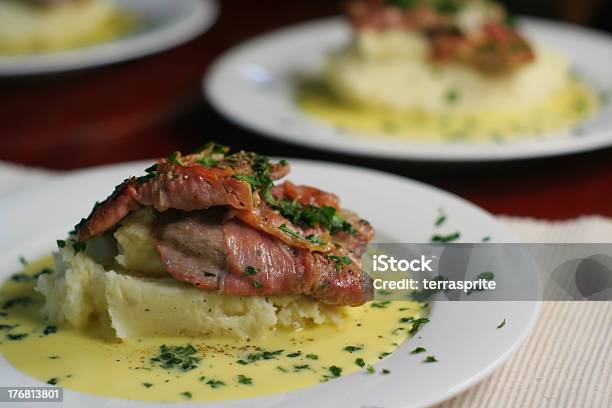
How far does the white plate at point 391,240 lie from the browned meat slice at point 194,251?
0.65 meters

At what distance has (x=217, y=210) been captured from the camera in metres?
3.84

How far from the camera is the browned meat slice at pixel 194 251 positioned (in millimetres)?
3721

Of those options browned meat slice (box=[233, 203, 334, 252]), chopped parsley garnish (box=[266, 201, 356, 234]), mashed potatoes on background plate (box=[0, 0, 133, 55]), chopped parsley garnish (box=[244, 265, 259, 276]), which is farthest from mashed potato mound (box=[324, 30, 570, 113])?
chopped parsley garnish (box=[244, 265, 259, 276])

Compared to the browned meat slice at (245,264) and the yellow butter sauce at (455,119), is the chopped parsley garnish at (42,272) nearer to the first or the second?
the browned meat slice at (245,264)

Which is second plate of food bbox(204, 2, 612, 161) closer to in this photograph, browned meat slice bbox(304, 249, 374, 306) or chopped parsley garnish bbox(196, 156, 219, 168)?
chopped parsley garnish bbox(196, 156, 219, 168)

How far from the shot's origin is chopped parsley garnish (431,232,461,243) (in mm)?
4352

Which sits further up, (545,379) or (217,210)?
(217,210)

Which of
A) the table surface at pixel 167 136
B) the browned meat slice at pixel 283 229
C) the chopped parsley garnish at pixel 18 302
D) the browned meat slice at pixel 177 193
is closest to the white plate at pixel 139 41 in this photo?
the table surface at pixel 167 136

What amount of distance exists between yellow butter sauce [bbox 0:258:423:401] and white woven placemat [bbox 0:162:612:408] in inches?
15.7

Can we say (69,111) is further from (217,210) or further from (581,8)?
(581,8)

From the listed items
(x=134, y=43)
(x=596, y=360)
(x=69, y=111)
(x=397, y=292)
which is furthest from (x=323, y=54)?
(x=596, y=360)

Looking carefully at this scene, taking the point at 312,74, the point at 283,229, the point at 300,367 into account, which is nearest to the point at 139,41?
the point at 312,74

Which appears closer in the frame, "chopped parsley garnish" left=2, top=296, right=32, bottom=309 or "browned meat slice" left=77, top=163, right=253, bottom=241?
"browned meat slice" left=77, top=163, right=253, bottom=241

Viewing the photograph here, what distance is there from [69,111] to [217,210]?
12.8 feet
